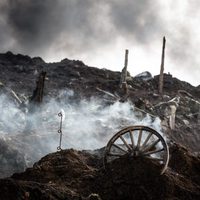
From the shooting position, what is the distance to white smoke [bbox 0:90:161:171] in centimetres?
2807

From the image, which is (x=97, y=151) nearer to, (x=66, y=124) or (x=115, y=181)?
(x=115, y=181)

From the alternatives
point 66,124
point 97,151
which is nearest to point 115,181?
point 97,151

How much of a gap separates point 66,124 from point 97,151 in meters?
16.5

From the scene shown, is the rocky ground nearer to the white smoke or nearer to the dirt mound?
the dirt mound

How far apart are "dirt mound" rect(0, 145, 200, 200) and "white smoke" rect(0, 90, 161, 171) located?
12.3 m

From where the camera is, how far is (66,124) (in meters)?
32.7

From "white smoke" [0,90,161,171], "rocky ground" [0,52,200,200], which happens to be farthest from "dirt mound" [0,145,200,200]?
"white smoke" [0,90,161,171]

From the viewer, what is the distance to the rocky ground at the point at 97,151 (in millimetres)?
12117

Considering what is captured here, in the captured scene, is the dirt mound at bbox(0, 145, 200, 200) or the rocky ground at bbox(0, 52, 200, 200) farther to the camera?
the rocky ground at bbox(0, 52, 200, 200)

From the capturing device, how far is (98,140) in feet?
101

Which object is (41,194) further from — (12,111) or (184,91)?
(184,91)

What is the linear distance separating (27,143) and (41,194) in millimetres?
17342

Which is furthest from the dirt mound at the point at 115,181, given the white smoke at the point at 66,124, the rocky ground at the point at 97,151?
the white smoke at the point at 66,124

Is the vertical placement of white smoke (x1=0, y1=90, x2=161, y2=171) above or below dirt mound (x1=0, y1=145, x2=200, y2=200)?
above
